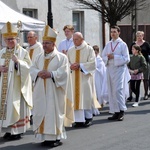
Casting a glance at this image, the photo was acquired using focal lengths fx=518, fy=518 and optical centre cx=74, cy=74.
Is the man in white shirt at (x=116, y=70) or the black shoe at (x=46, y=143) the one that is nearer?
the black shoe at (x=46, y=143)

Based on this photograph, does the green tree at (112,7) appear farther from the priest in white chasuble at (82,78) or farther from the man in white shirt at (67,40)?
the priest in white chasuble at (82,78)

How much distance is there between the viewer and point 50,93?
8711 mm

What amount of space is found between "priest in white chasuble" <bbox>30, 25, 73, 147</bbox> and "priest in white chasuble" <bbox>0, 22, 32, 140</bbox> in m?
0.54

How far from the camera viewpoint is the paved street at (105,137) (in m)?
8.73

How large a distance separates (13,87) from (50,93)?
0.90 m

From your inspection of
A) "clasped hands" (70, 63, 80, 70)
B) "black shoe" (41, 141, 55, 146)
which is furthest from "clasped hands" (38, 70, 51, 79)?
"clasped hands" (70, 63, 80, 70)

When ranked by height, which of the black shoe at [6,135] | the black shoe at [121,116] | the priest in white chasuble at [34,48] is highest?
the priest in white chasuble at [34,48]

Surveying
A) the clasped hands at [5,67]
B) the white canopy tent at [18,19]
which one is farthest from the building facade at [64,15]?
the clasped hands at [5,67]

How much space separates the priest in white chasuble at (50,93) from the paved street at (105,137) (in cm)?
30

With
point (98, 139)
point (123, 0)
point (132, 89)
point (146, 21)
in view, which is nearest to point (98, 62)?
point (132, 89)

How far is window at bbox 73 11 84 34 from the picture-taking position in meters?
24.4

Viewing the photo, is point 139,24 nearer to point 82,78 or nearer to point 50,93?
point 82,78

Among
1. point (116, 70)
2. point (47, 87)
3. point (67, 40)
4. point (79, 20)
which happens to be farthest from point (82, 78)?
point (79, 20)

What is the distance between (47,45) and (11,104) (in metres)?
1.30
